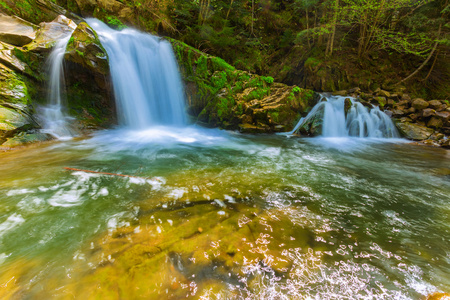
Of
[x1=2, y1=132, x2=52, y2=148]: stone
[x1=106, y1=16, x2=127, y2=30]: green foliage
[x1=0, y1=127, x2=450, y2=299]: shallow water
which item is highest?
[x1=106, y1=16, x2=127, y2=30]: green foliage

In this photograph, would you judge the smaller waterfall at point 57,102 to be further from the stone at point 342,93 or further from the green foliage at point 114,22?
the stone at point 342,93

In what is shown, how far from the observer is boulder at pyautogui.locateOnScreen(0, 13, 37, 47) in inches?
243

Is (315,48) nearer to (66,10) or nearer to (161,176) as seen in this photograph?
(161,176)

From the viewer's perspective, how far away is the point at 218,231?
2.08m

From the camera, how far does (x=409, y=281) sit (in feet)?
5.14

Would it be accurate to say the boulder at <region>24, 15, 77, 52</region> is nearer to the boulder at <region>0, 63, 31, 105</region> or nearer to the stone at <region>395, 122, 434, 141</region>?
the boulder at <region>0, 63, 31, 105</region>

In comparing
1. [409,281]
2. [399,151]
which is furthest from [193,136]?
[399,151]

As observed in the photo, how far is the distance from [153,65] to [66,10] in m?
5.90

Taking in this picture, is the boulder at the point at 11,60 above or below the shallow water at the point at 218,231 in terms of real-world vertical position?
above

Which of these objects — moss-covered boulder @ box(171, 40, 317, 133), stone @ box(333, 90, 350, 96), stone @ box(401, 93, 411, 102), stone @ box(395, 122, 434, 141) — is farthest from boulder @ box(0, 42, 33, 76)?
stone @ box(401, 93, 411, 102)

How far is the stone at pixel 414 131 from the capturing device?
7.81m

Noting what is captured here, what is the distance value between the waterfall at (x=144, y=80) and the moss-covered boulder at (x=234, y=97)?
68cm

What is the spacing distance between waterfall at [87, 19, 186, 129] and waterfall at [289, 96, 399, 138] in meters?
6.02

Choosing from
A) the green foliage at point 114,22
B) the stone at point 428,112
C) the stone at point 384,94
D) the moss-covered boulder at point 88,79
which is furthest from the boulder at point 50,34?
the stone at point 428,112
